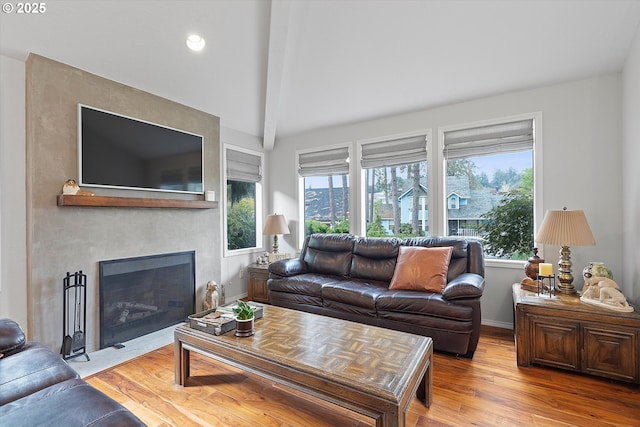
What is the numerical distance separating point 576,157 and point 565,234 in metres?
1.01

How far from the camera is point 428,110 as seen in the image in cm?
375

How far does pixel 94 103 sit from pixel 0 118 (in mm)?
671

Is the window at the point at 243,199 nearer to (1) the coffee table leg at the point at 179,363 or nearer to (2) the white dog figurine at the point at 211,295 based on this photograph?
(2) the white dog figurine at the point at 211,295

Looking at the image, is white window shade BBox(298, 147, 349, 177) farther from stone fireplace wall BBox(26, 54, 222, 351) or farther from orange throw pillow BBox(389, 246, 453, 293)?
stone fireplace wall BBox(26, 54, 222, 351)

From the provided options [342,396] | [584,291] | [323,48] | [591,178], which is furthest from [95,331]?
[591,178]

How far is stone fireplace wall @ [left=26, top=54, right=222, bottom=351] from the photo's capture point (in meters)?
2.47

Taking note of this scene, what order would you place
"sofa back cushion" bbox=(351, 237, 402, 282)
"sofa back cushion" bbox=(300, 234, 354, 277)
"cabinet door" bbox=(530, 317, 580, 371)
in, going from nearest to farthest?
"cabinet door" bbox=(530, 317, 580, 371)
"sofa back cushion" bbox=(351, 237, 402, 282)
"sofa back cushion" bbox=(300, 234, 354, 277)

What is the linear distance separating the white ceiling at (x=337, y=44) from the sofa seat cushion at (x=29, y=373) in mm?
2367

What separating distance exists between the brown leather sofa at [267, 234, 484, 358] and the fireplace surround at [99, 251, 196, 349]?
41.2 inches

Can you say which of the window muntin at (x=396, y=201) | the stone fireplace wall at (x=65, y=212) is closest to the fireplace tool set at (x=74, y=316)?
the stone fireplace wall at (x=65, y=212)

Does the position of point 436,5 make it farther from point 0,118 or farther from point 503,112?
point 0,118

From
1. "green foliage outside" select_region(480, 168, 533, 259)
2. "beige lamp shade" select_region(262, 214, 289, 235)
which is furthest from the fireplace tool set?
"green foliage outside" select_region(480, 168, 533, 259)

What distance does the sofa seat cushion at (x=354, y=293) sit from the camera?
292cm

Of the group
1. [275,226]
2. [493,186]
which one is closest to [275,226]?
[275,226]
